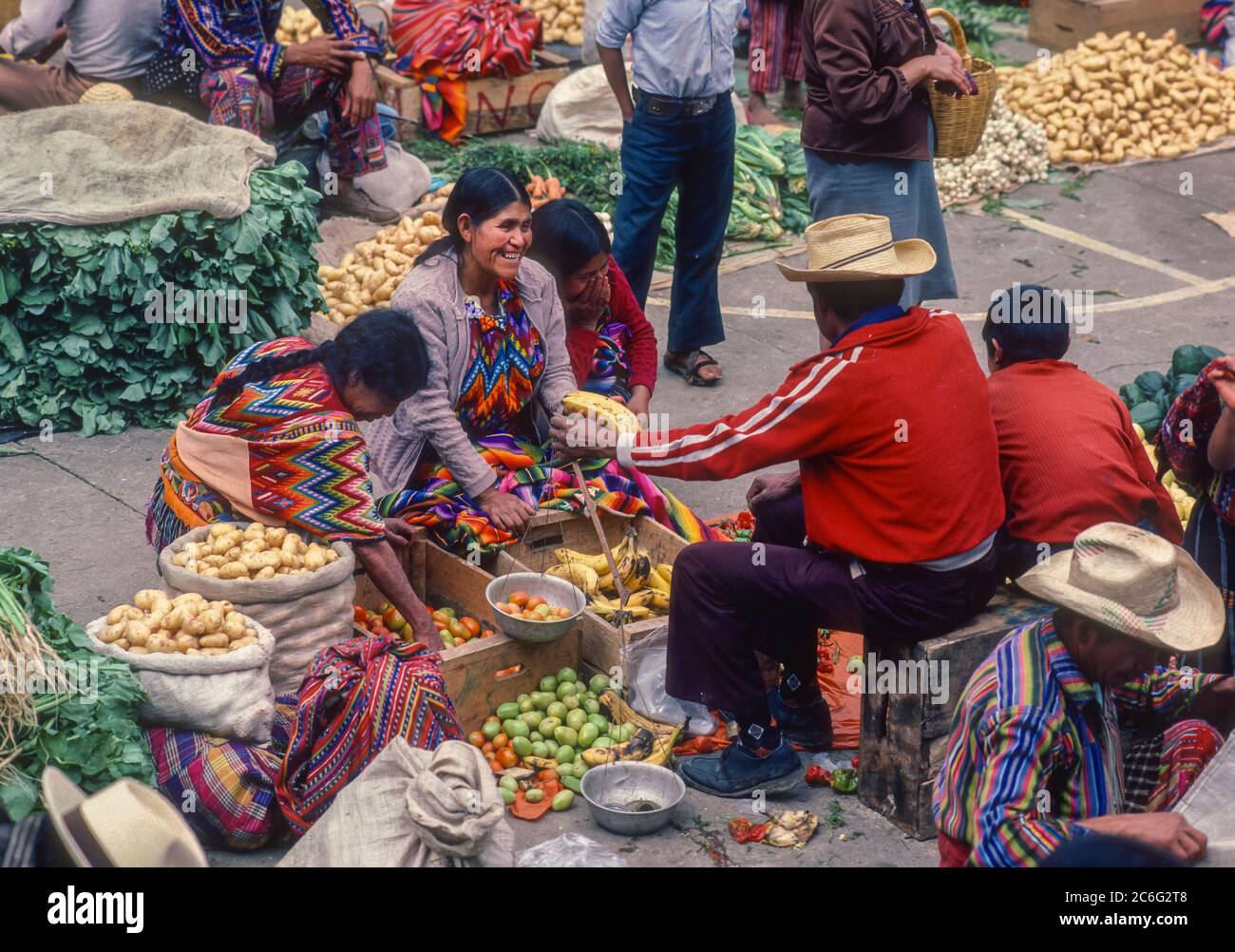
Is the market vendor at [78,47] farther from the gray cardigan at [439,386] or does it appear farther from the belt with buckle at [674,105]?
the gray cardigan at [439,386]

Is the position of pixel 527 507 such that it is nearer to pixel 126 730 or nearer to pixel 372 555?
pixel 372 555

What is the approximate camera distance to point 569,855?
3.86 metres

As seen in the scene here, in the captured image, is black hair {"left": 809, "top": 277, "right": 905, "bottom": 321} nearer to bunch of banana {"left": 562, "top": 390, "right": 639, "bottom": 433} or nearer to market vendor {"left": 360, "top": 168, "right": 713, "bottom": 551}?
bunch of banana {"left": 562, "top": 390, "right": 639, "bottom": 433}

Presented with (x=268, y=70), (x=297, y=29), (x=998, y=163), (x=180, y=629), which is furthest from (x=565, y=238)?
(x=297, y=29)

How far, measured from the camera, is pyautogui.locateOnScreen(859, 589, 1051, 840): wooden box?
3.96 meters

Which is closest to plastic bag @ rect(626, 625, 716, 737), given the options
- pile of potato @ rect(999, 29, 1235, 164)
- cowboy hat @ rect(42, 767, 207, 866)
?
cowboy hat @ rect(42, 767, 207, 866)

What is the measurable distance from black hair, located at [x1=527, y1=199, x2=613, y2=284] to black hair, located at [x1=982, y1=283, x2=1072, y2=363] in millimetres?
1496

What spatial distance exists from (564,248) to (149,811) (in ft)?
10.2

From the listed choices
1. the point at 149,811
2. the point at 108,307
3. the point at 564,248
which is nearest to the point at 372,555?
the point at 564,248

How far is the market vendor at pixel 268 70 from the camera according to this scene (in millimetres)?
7219

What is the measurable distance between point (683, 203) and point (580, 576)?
8.04 ft

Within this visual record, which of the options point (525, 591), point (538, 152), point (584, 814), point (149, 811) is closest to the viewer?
point (149, 811)

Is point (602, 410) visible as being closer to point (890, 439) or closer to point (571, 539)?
point (571, 539)

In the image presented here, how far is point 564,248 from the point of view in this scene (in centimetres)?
535
